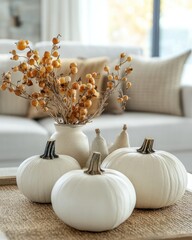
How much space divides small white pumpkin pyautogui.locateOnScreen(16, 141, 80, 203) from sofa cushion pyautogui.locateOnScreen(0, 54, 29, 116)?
6.06 ft

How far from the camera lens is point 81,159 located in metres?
1.85

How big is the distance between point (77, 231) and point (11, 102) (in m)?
2.14

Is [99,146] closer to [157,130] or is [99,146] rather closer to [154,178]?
[154,178]

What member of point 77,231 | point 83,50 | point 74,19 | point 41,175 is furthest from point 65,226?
point 74,19

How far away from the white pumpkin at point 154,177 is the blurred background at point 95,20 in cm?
391

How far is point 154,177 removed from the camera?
1579 millimetres

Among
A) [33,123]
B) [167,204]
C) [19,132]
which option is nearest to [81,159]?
[167,204]

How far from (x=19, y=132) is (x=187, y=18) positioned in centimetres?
321

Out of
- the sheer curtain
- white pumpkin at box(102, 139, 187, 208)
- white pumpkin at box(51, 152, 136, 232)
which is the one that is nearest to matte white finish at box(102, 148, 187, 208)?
white pumpkin at box(102, 139, 187, 208)

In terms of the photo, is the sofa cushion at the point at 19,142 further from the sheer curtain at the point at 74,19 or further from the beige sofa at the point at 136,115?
the sheer curtain at the point at 74,19

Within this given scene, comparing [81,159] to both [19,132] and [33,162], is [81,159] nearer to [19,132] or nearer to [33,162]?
[33,162]

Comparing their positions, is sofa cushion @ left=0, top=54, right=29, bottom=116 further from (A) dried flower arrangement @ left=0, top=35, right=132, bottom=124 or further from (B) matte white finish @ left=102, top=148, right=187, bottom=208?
(B) matte white finish @ left=102, top=148, right=187, bottom=208

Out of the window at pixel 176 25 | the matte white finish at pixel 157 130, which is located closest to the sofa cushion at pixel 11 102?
A: the matte white finish at pixel 157 130

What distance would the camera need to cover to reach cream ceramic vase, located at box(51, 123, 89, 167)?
182cm
